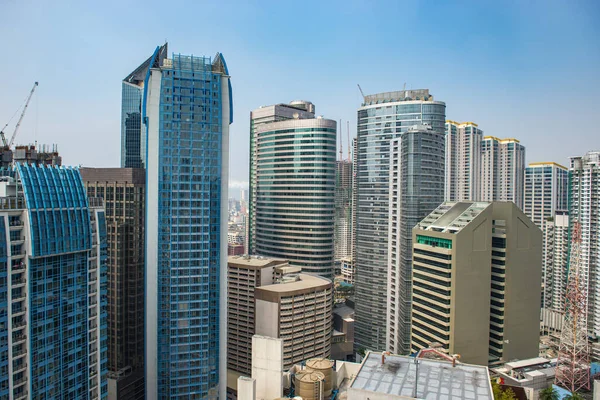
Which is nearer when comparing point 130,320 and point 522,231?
point 522,231

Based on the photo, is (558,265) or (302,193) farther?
(558,265)

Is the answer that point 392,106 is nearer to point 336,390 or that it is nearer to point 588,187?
point 588,187

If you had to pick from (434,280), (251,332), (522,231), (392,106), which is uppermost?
(392,106)

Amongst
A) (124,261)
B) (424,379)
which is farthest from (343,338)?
(424,379)

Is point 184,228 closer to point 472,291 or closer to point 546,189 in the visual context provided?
point 472,291

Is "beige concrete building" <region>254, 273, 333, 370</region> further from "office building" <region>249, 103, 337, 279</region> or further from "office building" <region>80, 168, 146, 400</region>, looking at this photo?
"office building" <region>249, 103, 337, 279</region>

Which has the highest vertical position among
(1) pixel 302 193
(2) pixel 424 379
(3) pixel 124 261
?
(1) pixel 302 193

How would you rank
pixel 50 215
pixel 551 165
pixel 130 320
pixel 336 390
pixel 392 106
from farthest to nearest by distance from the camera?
pixel 551 165 < pixel 392 106 < pixel 130 320 < pixel 336 390 < pixel 50 215

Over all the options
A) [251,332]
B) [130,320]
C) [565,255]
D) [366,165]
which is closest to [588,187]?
[565,255]
